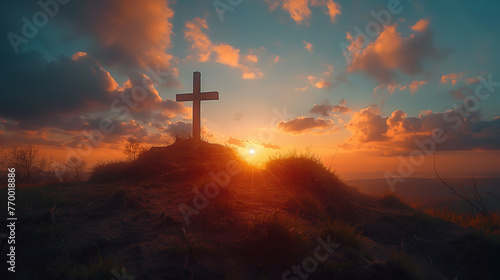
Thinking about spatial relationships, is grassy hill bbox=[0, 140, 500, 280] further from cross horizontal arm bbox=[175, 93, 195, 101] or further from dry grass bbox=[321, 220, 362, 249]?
cross horizontal arm bbox=[175, 93, 195, 101]

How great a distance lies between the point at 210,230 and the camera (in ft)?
14.6

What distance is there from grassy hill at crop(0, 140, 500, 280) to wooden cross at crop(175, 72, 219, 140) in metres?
4.10

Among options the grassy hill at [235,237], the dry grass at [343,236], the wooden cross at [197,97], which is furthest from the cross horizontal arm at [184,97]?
the dry grass at [343,236]

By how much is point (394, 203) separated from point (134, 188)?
8.02 metres

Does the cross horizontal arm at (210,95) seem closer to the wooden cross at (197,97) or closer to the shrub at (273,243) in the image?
the wooden cross at (197,97)

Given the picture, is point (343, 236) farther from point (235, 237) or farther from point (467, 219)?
point (467, 219)

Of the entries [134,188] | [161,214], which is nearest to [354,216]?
[161,214]

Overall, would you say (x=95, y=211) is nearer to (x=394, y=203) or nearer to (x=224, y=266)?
(x=224, y=266)

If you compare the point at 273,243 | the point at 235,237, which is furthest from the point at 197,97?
the point at 273,243

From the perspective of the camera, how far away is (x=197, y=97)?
11.3m

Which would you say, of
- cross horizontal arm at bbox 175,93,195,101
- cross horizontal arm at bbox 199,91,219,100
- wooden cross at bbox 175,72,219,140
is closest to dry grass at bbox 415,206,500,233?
cross horizontal arm at bbox 199,91,219,100

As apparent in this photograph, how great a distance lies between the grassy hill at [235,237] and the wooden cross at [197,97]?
410 centimetres

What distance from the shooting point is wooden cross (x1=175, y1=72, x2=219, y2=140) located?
36.2 feet

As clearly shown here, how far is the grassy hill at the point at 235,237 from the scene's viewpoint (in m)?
3.40
